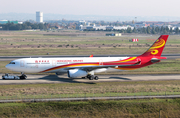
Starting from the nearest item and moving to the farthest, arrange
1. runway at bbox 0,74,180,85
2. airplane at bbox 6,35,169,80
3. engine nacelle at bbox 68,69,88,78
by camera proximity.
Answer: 1. runway at bbox 0,74,180,85
2. engine nacelle at bbox 68,69,88,78
3. airplane at bbox 6,35,169,80

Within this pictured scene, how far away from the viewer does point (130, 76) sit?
190ft

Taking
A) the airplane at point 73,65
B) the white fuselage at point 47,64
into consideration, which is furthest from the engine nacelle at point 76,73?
the white fuselage at point 47,64

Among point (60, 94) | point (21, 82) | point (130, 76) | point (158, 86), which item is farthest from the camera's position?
point (130, 76)

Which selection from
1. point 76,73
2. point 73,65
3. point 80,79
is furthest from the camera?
point 80,79

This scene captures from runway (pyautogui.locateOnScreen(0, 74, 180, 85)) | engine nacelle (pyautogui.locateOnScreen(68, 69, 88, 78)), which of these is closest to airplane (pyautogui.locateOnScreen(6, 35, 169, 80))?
engine nacelle (pyautogui.locateOnScreen(68, 69, 88, 78))

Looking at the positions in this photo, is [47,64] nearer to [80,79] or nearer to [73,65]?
[73,65]

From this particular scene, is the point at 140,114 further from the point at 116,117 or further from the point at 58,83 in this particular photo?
the point at 58,83

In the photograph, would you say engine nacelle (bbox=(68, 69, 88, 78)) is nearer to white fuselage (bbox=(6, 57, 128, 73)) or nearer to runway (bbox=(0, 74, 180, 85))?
runway (bbox=(0, 74, 180, 85))

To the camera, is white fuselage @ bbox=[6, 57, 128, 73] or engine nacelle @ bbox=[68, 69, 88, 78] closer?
engine nacelle @ bbox=[68, 69, 88, 78]

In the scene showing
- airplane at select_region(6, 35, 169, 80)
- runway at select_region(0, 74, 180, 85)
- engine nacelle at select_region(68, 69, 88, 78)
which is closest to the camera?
runway at select_region(0, 74, 180, 85)

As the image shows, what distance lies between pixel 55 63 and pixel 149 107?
2492 cm

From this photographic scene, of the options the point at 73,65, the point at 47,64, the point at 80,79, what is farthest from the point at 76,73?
the point at 47,64

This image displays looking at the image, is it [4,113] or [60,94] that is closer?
[4,113]

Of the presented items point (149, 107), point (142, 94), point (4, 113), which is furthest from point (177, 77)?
point (4, 113)
